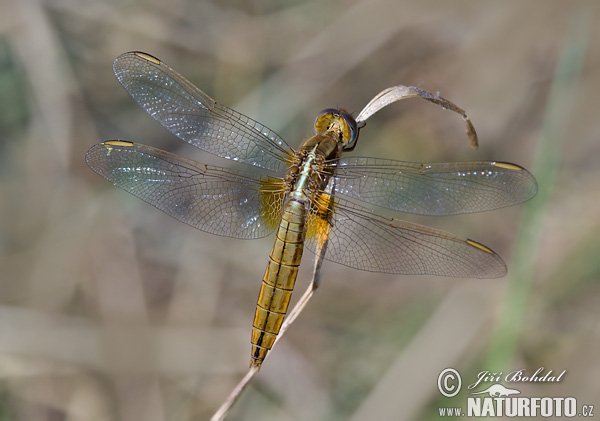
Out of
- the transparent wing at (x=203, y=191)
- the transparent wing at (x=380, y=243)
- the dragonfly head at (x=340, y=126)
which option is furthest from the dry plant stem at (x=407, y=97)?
the transparent wing at (x=203, y=191)

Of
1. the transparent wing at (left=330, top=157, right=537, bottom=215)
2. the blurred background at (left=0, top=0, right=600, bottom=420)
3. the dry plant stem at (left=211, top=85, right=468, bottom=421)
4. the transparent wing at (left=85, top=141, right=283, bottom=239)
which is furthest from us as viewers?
the blurred background at (left=0, top=0, right=600, bottom=420)

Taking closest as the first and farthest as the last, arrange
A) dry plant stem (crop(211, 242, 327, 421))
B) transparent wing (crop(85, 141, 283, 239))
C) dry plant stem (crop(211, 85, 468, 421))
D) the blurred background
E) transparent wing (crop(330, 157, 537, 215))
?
dry plant stem (crop(211, 242, 327, 421))
dry plant stem (crop(211, 85, 468, 421))
transparent wing (crop(330, 157, 537, 215))
transparent wing (crop(85, 141, 283, 239))
the blurred background

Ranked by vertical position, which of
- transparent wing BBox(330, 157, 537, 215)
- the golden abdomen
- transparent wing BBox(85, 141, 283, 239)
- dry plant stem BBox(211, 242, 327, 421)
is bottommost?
dry plant stem BBox(211, 242, 327, 421)

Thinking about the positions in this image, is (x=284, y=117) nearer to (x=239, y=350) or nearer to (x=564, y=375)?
(x=239, y=350)

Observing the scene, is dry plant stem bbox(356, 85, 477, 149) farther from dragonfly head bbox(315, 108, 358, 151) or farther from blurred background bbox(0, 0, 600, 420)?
blurred background bbox(0, 0, 600, 420)

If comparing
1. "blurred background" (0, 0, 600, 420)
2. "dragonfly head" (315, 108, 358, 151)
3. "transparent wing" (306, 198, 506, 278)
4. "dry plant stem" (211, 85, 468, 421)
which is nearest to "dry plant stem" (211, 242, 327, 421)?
"dry plant stem" (211, 85, 468, 421)

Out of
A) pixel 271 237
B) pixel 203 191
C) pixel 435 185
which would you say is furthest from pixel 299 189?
pixel 271 237
